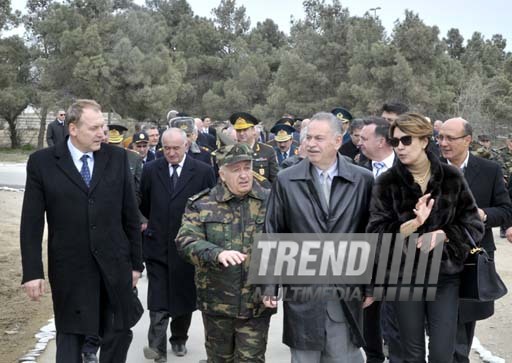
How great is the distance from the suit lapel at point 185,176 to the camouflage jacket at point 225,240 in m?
1.49

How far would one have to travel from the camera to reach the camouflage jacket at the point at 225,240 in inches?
180

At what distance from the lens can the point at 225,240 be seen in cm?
459

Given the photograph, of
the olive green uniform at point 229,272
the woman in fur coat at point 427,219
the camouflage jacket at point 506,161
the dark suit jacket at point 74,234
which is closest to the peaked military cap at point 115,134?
the dark suit jacket at point 74,234

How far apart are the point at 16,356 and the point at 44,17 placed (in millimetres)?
35257

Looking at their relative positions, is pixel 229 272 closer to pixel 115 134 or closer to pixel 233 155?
pixel 233 155

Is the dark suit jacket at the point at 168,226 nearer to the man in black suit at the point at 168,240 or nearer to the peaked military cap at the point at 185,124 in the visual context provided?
the man in black suit at the point at 168,240

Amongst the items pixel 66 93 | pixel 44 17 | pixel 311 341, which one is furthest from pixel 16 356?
pixel 44 17

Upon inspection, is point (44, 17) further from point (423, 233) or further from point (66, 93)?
point (423, 233)

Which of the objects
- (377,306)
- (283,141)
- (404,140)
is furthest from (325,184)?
(283,141)

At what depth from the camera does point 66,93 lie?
35031 mm

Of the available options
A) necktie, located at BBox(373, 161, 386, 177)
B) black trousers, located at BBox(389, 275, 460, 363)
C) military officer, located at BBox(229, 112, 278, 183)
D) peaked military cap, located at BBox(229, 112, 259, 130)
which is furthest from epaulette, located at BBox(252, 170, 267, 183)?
black trousers, located at BBox(389, 275, 460, 363)

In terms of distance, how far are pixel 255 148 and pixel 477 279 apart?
14.3 feet

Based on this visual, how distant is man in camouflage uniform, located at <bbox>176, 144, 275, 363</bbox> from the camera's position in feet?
15.0

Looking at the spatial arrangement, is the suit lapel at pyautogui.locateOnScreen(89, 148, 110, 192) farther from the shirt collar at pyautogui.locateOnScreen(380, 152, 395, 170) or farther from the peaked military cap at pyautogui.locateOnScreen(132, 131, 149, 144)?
the peaked military cap at pyautogui.locateOnScreen(132, 131, 149, 144)
